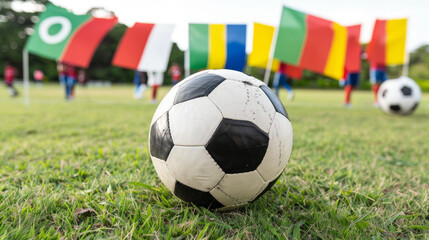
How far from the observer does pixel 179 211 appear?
4.39ft

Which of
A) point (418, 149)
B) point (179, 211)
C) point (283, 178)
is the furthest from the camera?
point (418, 149)

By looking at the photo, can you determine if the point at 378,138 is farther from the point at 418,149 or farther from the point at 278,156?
the point at 278,156

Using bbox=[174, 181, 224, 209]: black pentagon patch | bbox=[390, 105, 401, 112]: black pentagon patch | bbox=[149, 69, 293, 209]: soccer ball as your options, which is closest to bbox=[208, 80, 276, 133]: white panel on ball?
bbox=[149, 69, 293, 209]: soccer ball

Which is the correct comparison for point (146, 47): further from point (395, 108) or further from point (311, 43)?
point (395, 108)

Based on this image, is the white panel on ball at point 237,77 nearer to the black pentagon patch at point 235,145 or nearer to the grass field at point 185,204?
the black pentagon patch at point 235,145

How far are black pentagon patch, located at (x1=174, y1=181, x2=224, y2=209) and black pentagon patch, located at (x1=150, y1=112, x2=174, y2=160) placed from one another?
0.16 metres

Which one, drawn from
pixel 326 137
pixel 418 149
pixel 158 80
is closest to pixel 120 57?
pixel 158 80

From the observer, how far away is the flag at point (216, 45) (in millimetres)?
4941

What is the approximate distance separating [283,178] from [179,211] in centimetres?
81

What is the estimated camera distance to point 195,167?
1.19 m

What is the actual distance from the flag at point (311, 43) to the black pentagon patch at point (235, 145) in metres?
4.37

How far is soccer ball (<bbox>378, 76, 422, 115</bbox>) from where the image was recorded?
18.3 feet

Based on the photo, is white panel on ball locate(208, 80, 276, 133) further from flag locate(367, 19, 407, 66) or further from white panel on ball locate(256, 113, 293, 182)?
flag locate(367, 19, 407, 66)

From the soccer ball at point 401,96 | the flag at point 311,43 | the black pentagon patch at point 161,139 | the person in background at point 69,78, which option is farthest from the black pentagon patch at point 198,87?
the person in background at point 69,78
